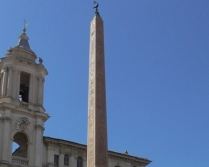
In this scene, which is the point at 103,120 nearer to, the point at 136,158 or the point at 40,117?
the point at 40,117

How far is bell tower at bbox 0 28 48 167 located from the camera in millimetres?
41344

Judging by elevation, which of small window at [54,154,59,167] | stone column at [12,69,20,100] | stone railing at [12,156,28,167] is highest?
stone column at [12,69,20,100]

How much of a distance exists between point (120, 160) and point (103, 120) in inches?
1062

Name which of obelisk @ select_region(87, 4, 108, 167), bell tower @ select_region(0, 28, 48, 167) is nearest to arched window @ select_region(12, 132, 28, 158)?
bell tower @ select_region(0, 28, 48, 167)

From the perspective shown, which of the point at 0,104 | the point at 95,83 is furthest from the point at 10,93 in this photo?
the point at 95,83

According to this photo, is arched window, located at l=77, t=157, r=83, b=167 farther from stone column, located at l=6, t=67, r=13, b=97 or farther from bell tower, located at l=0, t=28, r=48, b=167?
stone column, located at l=6, t=67, r=13, b=97

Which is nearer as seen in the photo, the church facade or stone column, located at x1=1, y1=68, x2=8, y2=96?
the church facade

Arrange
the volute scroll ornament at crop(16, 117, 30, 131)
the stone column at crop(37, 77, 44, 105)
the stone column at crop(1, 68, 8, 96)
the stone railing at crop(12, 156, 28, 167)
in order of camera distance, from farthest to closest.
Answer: the stone column at crop(37, 77, 44, 105)
the stone column at crop(1, 68, 8, 96)
the volute scroll ornament at crop(16, 117, 30, 131)
the stone railing at crop(12, 156, 28, 167)

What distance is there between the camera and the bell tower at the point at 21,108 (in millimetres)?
41344

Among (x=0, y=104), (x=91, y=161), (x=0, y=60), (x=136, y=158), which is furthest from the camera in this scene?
(x=136, y=158)

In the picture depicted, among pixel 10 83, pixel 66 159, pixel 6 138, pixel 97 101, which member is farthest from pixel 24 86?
pixel 97 101

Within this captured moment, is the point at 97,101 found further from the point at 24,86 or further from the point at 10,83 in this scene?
the point at 24,86

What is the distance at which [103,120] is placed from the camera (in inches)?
786

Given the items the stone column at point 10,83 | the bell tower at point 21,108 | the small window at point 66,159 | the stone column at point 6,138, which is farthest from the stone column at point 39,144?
the stone column at point 10,83
